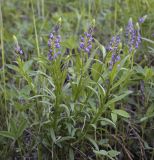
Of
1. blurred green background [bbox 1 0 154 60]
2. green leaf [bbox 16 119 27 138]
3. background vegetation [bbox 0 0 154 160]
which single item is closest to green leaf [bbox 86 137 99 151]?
background vegetation [bbox 0 0 154 160]

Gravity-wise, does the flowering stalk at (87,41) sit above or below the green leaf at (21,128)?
above

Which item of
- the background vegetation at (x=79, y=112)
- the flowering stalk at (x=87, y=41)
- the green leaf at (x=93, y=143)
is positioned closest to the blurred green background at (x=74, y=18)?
the background vegetation at (x=79, y=112)

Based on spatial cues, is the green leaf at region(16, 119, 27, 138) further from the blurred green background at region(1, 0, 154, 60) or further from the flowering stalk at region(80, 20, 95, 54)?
the blurred green background at region(1, 0, 154, 60)

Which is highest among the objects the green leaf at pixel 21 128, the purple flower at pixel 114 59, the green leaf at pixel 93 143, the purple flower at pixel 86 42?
the purple flower at pixel 86 42

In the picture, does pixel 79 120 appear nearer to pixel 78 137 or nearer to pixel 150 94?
pixel 78 137

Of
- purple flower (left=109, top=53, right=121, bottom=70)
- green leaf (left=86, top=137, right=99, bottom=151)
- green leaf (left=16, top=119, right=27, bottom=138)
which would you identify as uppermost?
purple flower (left=109, top=53, right=121, bottom=70)

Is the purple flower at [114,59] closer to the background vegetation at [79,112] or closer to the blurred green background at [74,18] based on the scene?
the background vegetation at [79,112]

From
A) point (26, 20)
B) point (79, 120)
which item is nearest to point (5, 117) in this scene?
point (79, 120)

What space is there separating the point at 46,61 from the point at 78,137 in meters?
0.32

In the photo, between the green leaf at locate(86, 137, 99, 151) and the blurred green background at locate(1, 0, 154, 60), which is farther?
the blurred green background at locate(1, 0, 154, 60)

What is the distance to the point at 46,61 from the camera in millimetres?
1549

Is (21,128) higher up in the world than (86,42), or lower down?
lower down

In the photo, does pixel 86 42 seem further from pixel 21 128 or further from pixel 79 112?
pixel 21 128

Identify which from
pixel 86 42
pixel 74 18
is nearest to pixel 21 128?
pixel 86 42
